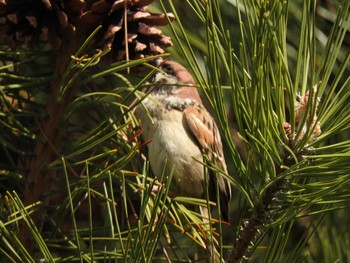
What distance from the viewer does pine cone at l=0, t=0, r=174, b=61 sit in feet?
4.91

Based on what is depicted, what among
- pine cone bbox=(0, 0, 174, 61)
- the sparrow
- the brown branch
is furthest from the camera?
the sparrow

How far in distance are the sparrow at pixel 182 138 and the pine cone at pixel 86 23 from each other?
26.2 inches

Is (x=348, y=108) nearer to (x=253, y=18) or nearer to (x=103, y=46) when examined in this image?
(x=253, y=18)

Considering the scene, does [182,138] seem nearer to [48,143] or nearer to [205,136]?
[205,136]

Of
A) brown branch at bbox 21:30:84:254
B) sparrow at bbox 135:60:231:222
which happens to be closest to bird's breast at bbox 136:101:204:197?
sparrow at bbox 135:60:231:222

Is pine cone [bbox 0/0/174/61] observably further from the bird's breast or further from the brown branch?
the bird's breast

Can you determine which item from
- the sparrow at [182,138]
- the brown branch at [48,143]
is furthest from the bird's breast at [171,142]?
the brown branch at [48,143]

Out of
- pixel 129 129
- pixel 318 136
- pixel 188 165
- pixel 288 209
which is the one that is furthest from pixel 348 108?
pixel 188 165

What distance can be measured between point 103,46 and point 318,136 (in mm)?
564

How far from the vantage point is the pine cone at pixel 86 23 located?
150 cm

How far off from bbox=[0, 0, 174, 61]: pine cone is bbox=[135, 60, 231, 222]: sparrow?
26.2 inches

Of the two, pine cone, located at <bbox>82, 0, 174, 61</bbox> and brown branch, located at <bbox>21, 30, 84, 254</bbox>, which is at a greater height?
pine cone, located at <bbox>82, 0, 174, 61</bbox>

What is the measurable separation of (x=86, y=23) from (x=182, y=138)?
0.85 meters

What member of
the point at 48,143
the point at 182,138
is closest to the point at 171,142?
the point at 182,138
